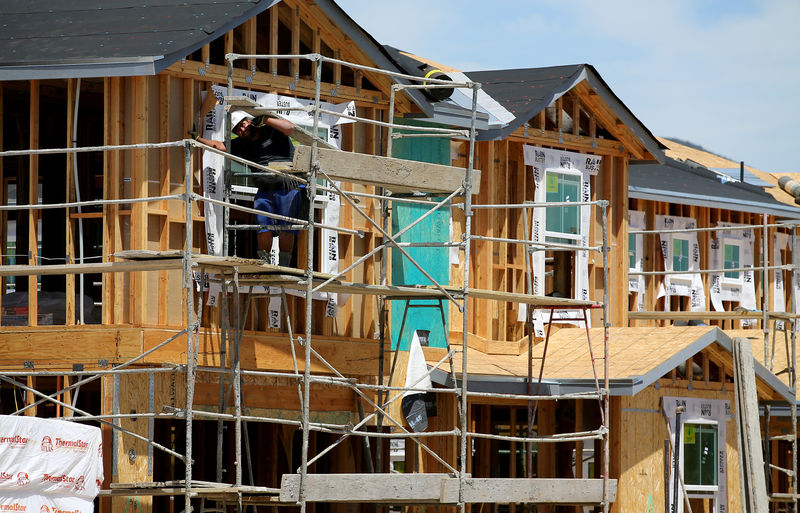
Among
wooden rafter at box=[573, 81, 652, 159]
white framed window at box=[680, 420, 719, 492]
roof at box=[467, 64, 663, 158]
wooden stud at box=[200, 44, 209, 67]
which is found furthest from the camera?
wooden rafter at box=[573, 81, 652, 159]

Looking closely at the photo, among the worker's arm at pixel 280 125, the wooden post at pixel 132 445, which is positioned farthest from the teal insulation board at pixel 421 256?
the wooden post at pixel 132 445

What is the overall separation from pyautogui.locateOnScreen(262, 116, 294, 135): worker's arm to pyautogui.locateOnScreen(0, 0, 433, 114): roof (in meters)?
1.23

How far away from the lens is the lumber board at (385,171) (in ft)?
50.2

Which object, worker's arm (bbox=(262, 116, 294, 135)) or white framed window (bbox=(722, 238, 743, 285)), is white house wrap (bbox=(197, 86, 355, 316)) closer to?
worker's arm (bbox=(262, 116, 294, 135))

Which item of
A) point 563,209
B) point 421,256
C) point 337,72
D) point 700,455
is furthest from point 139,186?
point 700,455

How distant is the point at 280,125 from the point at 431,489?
183 inches

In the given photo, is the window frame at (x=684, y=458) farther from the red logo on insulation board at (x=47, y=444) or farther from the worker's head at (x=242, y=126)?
the red logo on insulation board at (x=47, y=444)

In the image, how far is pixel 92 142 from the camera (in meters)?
20.3

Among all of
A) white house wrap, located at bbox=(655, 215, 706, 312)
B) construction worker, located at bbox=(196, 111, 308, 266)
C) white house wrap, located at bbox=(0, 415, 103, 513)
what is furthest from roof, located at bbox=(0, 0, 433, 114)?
white house wrap, located at bbox=(655, 215, 706, 312)

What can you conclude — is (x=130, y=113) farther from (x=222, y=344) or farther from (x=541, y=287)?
(x=541, y=287)

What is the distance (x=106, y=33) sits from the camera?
56.1 feet

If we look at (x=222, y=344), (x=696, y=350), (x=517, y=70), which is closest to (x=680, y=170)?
(x=517, y=70)

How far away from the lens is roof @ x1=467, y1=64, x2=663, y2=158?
21.0 metres

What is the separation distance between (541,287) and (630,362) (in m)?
2.45
